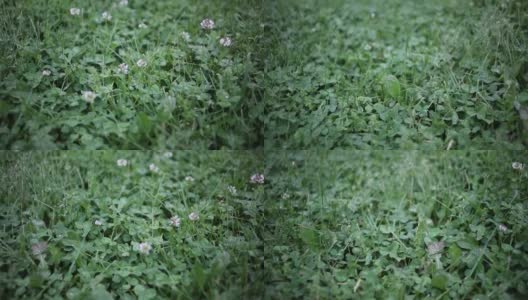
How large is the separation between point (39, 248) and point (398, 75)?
1.14 m

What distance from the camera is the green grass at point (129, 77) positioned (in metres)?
1.93

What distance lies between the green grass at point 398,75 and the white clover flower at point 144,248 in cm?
44

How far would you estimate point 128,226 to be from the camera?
1885 millimetres

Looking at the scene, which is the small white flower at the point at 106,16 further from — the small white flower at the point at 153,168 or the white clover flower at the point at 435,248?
the white clover flower at the point at 435,248

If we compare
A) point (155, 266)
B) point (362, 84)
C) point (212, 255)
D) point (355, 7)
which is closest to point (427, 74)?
point (362, 84)

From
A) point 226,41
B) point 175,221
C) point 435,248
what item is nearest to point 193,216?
point 175,221

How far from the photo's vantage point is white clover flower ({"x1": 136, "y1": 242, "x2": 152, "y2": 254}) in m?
1.84

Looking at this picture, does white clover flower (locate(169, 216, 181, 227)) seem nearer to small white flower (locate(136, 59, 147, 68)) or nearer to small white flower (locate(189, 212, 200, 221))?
small white flower (locate(189, 212, 200, 221))

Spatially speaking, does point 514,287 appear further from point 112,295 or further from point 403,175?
point 112,295

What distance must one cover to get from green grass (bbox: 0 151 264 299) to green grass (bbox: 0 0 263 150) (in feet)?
0.21

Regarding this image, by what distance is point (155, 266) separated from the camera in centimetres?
183

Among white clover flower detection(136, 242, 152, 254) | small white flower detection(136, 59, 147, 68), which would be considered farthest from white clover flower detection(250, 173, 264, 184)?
small white flower detection(136, 59, 147, 68)

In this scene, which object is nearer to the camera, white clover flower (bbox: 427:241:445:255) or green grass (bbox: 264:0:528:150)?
white clover flower (bbox: 427:241:445:255)

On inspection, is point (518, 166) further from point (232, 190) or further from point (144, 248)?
point (144, 248)
